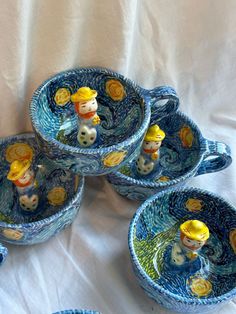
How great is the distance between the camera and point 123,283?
56 centimetres

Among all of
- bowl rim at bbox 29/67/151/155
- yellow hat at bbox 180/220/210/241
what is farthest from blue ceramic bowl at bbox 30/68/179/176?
yellow hat at bbox 180/220/210/241

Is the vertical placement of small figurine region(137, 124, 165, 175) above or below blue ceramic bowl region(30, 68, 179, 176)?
below

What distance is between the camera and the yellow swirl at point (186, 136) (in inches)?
26.4

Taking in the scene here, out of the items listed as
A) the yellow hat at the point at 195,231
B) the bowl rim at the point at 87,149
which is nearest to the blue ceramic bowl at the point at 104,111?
the bowl rim at the point at 87,149

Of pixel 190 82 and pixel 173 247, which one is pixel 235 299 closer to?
pixel 173 247

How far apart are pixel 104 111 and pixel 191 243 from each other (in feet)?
0.75

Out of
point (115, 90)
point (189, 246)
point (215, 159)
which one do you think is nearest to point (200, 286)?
point (189, 246)

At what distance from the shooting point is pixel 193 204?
61 centimetres

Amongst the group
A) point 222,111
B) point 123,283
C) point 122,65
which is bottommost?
point 123,283

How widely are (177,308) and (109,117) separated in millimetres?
278

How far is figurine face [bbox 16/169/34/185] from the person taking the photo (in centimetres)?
56

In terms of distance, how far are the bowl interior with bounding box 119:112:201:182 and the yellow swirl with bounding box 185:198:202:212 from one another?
2.1 inches

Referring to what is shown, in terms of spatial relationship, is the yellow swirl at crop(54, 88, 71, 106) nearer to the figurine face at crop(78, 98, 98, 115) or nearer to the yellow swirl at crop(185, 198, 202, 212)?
the figurine face at crop(78, 98, 98, 115)

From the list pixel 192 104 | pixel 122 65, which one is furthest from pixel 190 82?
pixel 122 65
